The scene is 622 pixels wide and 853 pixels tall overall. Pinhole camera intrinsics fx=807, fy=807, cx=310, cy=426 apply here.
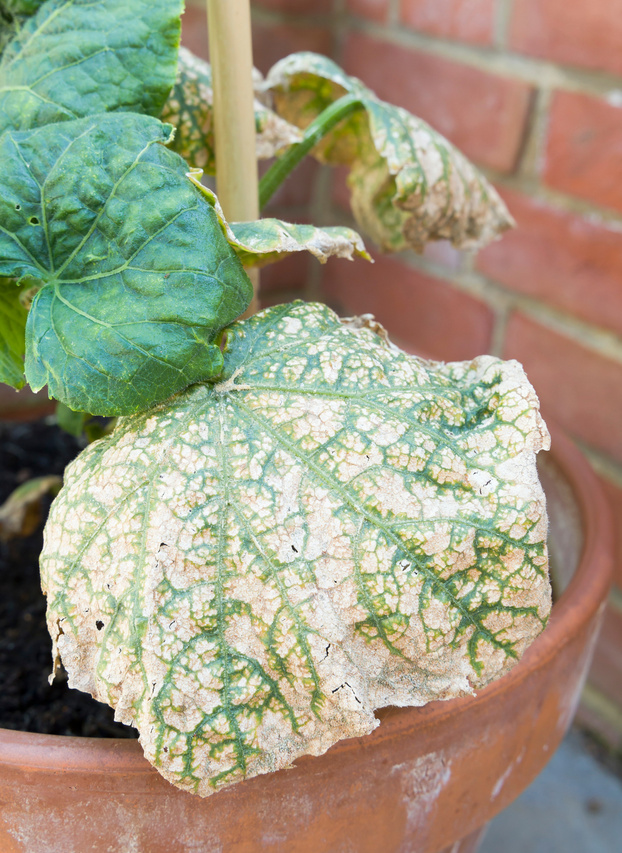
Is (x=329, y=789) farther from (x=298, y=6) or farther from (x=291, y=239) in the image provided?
(x=298, y=6)

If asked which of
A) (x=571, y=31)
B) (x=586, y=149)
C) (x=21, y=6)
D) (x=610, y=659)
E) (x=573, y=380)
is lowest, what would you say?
(x=610, y=659)

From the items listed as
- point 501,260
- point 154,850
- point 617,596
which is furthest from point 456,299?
point 154,850

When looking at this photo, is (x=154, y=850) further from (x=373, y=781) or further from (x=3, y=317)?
(x=3, y=317)

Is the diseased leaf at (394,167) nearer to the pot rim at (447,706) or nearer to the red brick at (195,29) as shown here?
the pot rim at (447,706)

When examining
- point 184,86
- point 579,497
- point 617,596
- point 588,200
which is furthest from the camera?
point 617,596

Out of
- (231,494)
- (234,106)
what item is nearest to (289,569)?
(231,494)

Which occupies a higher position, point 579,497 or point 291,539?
point 291,539

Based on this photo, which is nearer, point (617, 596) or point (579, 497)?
point (579, 497)

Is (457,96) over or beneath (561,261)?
over
